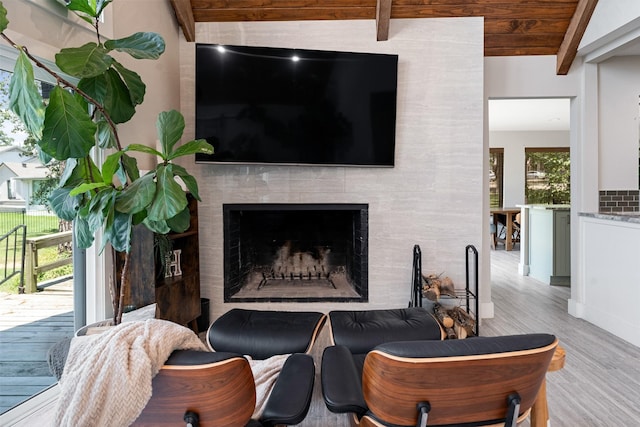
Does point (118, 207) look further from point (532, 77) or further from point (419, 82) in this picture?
point (532, 77)

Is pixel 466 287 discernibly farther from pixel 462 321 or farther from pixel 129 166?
pixel 129 166

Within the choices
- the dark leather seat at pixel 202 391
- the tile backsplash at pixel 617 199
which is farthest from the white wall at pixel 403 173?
the dark leather seat at pixel 202 391

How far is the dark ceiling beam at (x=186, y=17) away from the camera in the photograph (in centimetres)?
309

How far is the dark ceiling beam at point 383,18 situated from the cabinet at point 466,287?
1853 mm

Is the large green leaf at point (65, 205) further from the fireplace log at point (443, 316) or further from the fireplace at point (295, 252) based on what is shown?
the fireplace log at point (443, 316)

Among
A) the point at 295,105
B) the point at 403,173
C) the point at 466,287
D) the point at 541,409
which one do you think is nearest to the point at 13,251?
the point at 295,105

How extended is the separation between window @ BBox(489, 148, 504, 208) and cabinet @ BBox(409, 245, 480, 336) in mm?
6104

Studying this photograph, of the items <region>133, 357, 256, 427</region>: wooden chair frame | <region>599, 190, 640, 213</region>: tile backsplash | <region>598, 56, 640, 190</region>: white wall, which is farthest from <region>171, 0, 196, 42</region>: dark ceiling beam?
<region>599, 190, 640, 213</region>: tile backsplash

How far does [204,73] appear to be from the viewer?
3.06 meters

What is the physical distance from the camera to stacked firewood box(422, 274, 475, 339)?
2.95 metres

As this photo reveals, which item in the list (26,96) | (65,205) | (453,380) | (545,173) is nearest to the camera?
(453,380)

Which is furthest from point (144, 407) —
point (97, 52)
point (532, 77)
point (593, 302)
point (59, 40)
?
point (532, 77)

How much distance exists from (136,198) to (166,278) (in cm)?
129

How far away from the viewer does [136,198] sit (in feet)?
5.34
